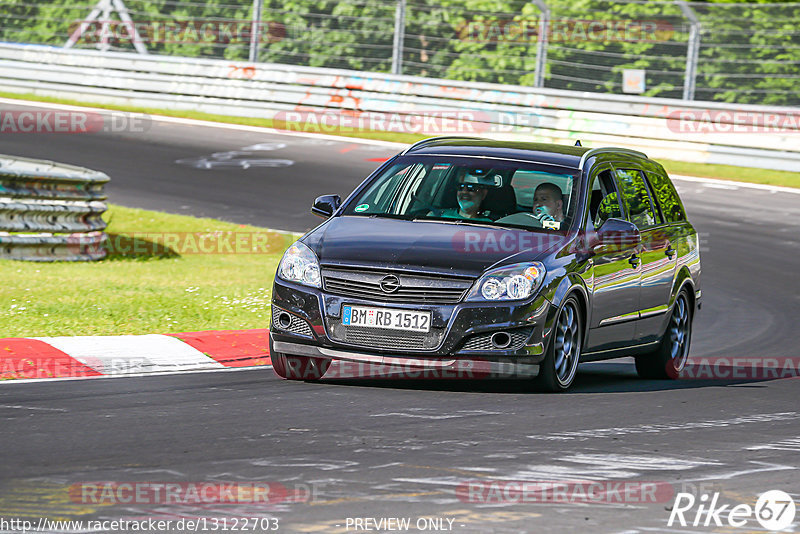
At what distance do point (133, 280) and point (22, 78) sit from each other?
15.8m

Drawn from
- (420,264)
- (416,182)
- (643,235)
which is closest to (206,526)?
(420,264)

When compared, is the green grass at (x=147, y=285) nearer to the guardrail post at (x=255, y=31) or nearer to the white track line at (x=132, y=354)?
the white track line at (x=132, y=354)

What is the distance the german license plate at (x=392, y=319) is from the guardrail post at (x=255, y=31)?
19.6 metres

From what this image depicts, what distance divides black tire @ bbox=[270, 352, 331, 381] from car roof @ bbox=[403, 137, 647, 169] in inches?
72.1

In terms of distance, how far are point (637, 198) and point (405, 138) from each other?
1521cm

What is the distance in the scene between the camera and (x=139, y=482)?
622 cm

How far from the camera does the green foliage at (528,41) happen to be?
949 inches

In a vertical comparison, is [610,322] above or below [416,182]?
below

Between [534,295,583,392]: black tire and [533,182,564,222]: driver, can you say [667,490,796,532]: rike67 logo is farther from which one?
[533,182,564,222]: driver

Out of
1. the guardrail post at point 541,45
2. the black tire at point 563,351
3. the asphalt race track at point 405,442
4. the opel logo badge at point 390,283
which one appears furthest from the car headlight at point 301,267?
the guardrail post at point 541,45

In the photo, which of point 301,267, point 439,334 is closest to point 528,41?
point 301,267

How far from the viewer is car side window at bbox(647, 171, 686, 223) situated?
454 inches

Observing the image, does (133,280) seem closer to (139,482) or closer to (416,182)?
(416,182)

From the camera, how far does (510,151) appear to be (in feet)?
34.4
